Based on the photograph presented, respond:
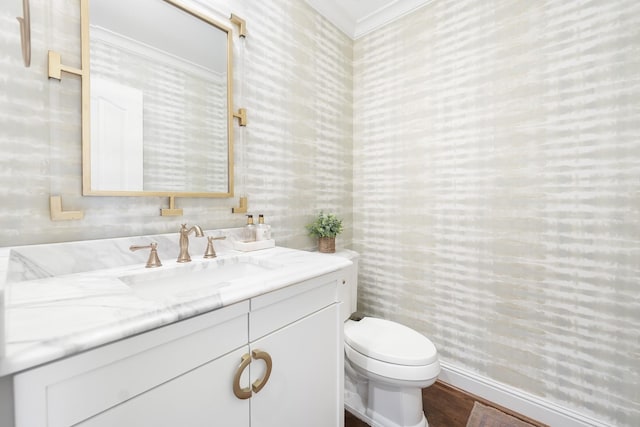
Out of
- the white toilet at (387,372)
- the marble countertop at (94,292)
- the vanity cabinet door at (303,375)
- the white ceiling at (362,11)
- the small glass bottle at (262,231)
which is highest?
the white ceiling at (362,11)

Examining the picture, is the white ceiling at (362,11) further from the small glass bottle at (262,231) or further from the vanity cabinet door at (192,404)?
the vanity cabinet door at (192,404)

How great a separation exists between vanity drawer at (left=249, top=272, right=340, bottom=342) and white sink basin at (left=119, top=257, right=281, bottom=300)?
8 centimetres

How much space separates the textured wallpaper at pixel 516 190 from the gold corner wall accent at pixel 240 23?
0.99m

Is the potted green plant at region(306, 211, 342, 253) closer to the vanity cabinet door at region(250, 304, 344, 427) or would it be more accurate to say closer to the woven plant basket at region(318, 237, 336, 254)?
the woven plant basket at region(318, 237, 336, 254)

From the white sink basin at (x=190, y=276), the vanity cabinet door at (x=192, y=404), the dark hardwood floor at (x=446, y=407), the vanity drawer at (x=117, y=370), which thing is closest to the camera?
the vanity drawer at (x=117, y=370)

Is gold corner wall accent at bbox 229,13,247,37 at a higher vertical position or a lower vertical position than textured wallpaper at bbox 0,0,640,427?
higher

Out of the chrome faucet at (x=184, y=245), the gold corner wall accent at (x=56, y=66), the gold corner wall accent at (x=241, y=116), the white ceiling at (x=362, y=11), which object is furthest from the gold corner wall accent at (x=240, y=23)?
the chrome faucet at (x=184, y=245)

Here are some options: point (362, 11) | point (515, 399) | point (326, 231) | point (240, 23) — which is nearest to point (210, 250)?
point (326, 231)

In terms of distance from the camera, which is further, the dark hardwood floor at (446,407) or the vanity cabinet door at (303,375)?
the dark hardwood floor at (446,407)

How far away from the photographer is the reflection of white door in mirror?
3.26ft

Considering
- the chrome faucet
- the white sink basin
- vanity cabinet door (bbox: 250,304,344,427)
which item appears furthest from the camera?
the chrome faucet

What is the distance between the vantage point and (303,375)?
3.04 feet

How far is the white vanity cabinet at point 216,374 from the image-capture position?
19.2 inches

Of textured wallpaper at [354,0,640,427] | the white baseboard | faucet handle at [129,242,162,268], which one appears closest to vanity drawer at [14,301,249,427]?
faucet handle at [129,242,162,268]
